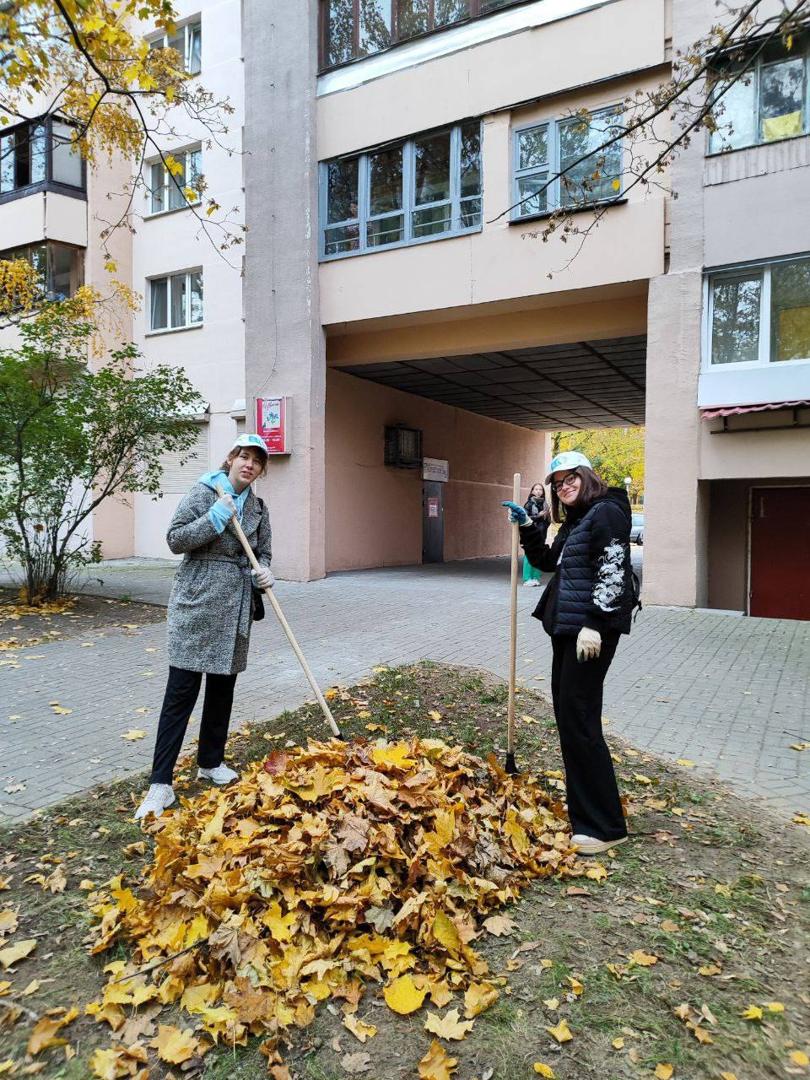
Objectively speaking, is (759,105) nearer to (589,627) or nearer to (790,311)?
(790,311)

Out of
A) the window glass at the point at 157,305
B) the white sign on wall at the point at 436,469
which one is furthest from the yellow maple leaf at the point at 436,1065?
the window glass at the point at 157,305

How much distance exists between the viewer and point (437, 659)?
7352mm

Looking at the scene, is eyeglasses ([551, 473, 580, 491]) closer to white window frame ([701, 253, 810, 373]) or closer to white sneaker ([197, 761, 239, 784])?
white sneaker ([197, 761, 239, 784])

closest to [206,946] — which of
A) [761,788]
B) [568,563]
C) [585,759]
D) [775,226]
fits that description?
[585,759]

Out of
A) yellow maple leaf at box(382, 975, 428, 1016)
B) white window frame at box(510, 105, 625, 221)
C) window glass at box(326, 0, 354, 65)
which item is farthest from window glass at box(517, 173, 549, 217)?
yellow maple leaf at box(382, 975, 428, 1016)

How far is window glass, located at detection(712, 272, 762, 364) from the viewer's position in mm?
10633

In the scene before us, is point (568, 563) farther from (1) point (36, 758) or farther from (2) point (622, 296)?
(2) point (622, 296)

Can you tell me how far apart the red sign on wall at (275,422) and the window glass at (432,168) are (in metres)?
4.44

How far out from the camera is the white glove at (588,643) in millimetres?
3291

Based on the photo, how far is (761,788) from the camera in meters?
4.23

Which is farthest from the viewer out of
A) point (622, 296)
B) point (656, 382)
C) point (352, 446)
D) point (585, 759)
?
point (352, 446)

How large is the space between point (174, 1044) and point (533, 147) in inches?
507

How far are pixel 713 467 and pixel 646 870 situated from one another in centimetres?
875

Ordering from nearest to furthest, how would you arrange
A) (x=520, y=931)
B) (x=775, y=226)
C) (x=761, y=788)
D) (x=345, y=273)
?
(x=520, y=931) < (x=761, y=788) < (x=775, y=226) < (x=345, y=273)
